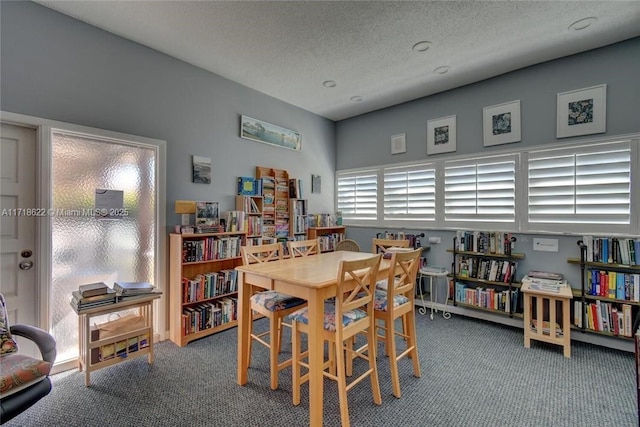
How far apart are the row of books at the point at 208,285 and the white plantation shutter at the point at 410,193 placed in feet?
8.36

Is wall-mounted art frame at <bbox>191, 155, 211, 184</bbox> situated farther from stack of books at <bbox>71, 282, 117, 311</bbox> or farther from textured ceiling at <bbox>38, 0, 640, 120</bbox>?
stack of books at <bbox>71, 282, 117, 311</bbox>

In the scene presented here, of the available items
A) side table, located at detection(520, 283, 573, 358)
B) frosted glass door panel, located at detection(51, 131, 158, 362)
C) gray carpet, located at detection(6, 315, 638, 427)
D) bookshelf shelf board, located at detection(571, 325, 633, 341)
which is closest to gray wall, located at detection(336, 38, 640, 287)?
bookshelf shelf board, located at detection(571, 325, 633, 341)

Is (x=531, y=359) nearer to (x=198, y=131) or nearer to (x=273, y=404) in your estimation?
(x=273, y=404)

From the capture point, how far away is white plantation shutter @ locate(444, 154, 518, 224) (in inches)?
140

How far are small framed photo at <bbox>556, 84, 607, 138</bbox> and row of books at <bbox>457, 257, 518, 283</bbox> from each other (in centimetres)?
154

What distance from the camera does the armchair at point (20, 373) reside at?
1478 millimetres

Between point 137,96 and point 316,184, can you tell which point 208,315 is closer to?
point 137,96

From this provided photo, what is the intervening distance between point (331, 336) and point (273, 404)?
2.24ft

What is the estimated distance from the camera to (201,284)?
318cm

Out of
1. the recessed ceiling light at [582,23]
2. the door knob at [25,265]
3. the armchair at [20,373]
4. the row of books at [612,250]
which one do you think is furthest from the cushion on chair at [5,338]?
the recessed ceiling light at [582,23]

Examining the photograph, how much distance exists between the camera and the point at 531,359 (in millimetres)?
2711

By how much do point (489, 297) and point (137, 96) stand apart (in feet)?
14.6

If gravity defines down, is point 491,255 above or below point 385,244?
below

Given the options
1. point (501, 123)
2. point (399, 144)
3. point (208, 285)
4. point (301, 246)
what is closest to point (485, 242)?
point (501, 123)
